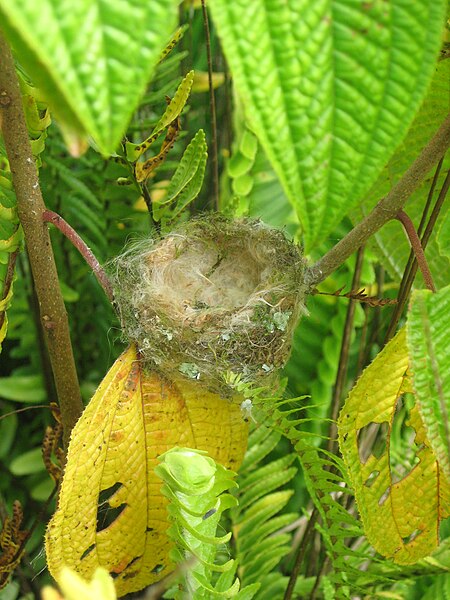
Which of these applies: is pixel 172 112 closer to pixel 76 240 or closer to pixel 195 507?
pixel 76 240

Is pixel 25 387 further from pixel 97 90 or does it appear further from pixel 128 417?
pixel 97 90

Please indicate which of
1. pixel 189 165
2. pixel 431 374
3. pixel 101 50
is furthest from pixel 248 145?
pixel 101 50

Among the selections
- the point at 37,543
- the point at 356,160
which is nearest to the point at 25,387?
the point at 37,543

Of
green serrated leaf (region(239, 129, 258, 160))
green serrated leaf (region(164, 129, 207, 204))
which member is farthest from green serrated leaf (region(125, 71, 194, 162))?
green serrated leaf (region(239, 129, 258, 160))

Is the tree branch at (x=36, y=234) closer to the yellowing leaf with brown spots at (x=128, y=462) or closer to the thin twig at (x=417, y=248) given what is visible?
the yellowing leaf with brown spots at (x=128, y=462)

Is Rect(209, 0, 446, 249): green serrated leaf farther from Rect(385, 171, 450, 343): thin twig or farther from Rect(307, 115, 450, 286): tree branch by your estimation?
Rect(385, 171, 450, 343): thin twig

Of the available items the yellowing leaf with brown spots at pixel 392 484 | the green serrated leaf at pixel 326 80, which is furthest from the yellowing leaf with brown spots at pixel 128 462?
the green serrated leaf at pixel 326 80
